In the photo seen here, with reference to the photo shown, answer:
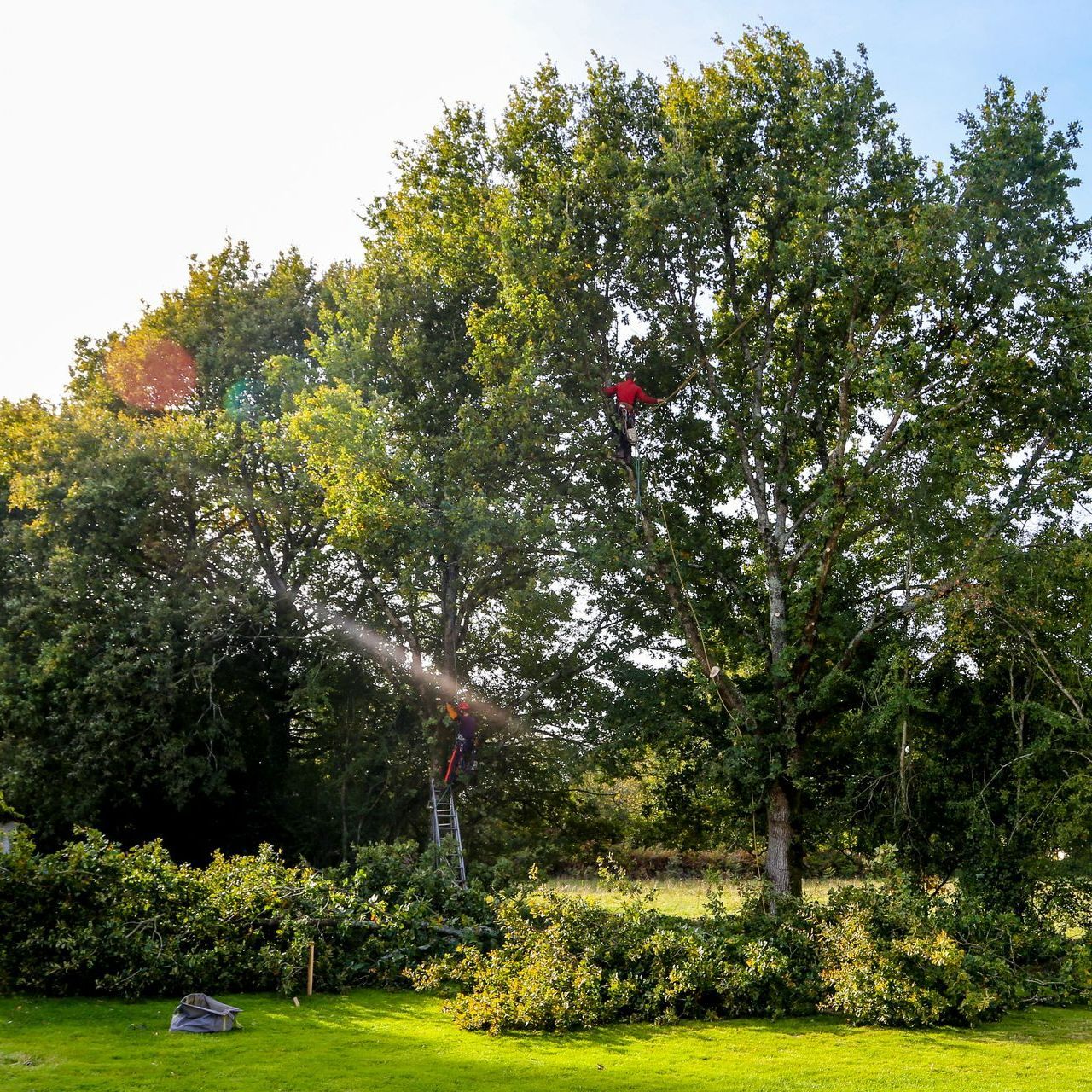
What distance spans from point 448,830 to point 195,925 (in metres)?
7.77

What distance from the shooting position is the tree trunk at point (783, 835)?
46.8 ft

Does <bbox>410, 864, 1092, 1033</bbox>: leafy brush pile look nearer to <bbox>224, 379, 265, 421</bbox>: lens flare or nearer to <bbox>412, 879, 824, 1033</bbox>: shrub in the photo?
<bbox>412, 879, 824, 1033</bbox>: shrub

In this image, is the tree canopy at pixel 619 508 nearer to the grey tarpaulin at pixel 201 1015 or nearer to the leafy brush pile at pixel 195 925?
the leafy brush pile at pixel 195 925

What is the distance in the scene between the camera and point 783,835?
14.4 m

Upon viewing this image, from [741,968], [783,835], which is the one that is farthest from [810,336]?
[741,968]

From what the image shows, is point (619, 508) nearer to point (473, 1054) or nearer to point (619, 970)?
point (619, 970)

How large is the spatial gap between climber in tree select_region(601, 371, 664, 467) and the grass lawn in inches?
322

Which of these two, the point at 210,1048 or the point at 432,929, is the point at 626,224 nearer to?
the point at 432,929

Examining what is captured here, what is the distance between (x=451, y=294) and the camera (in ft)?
59.4

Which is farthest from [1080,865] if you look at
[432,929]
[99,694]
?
[99,694]

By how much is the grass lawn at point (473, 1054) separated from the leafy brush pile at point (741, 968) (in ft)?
0.89

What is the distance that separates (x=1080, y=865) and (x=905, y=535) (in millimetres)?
5041

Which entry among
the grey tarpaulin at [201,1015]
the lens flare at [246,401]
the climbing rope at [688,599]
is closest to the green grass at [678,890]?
the climbing rope at [688,599]

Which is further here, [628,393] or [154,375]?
[154,375]
